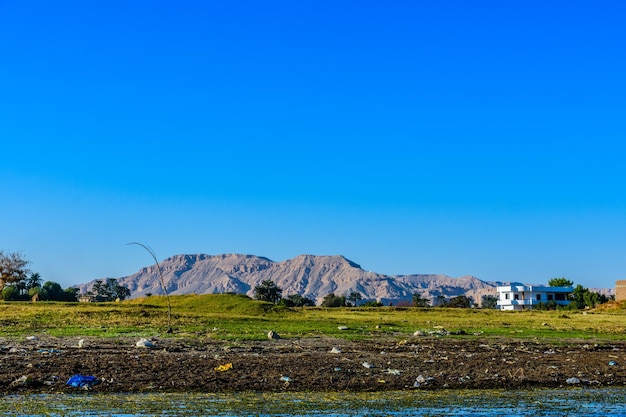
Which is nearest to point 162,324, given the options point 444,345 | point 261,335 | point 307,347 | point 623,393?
point 261,335

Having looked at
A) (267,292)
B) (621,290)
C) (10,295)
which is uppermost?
(621,290)

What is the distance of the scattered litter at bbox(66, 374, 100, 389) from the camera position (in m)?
15.9

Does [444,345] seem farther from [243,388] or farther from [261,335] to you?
[243,388]

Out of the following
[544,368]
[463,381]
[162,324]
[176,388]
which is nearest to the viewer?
[176,388]

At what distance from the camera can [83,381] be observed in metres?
16.0

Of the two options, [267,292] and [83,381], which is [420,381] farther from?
[267,292]

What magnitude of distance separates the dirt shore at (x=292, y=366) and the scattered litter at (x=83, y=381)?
0.69 feet

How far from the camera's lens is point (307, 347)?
24.5 meters

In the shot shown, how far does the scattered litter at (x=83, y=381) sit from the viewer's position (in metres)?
15.9

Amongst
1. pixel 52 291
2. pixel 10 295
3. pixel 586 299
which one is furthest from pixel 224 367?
pixel 586 299

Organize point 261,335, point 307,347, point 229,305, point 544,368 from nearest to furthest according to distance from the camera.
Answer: point 544,368, point 307,347, point 261,335, point 229,305

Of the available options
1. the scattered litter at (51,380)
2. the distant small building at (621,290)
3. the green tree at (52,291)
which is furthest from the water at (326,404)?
the distant small building at (621,290)

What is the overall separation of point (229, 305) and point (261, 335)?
29.9 m

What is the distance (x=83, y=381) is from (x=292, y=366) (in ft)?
17.7
